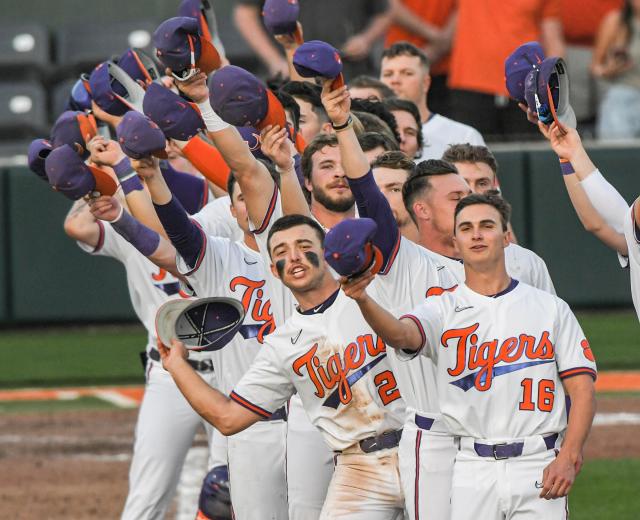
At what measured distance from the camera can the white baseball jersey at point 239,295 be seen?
626 cm

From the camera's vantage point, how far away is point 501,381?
512 cm

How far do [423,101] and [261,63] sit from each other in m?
5.89

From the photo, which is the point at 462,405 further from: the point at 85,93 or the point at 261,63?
the point at 261,63

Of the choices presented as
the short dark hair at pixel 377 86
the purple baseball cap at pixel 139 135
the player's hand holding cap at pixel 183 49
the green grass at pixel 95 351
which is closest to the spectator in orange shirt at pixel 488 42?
the green grass at pixel 95 351

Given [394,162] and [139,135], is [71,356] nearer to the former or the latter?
[394,162]

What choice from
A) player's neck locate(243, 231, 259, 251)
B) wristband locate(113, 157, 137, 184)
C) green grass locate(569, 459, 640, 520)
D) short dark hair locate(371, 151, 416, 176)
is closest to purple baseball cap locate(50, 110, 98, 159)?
wristband locate(113, 157, 137, 184)

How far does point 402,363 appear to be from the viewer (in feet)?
17.8

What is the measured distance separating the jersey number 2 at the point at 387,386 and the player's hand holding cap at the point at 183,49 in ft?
4.42

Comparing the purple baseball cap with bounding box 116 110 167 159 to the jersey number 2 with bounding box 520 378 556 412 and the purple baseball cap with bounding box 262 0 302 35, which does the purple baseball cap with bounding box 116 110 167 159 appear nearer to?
the purple baseball cap with bounding box 262 0 302 35

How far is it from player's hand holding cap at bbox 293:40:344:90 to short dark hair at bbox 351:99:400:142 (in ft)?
6.04

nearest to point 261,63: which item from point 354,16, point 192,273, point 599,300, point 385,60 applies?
point 354,16

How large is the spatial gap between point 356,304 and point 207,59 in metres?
1.11

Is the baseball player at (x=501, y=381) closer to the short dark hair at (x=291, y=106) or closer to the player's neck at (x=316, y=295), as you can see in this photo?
the player's neck at (x=316, y=295)

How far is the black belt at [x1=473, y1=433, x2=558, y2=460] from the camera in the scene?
5.09 meters
